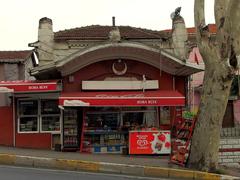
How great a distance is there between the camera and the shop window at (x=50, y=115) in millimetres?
20781

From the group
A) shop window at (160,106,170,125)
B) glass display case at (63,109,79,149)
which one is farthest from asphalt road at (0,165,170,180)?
shop window at (160,106,170,125)

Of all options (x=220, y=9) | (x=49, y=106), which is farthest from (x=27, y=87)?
(x=220, y=9)

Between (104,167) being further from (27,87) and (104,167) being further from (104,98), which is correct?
(27,87)

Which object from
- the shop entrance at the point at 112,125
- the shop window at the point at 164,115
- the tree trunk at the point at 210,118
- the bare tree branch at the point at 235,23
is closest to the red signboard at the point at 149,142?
the shop entrance at the point at 112,125

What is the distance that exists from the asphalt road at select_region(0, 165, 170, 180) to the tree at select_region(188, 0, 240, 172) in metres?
2.06

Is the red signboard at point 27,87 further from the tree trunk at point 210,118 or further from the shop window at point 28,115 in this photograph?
the tree trunk at point 210,118

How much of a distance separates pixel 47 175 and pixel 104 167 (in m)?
2.56

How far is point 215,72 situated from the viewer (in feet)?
45.7

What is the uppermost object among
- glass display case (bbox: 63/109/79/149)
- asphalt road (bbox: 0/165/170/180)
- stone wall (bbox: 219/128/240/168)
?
glass display case (bbox: 63/109/79/149)

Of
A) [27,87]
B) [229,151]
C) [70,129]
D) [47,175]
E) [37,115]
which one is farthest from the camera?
[37,115]

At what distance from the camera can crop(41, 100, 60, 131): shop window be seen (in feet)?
68.2

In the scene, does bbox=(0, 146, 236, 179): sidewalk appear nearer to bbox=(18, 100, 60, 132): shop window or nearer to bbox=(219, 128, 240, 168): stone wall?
bbox=(219, 128, 240, 168): stone wall

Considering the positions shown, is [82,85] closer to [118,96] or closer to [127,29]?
[118,96]

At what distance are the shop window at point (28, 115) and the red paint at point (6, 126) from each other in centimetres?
42
